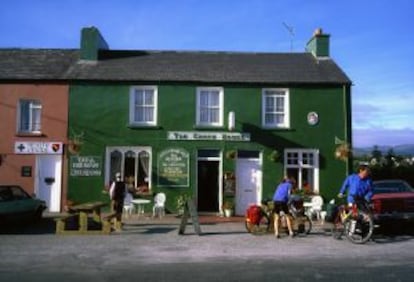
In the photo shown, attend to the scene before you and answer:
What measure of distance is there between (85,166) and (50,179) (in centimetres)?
152

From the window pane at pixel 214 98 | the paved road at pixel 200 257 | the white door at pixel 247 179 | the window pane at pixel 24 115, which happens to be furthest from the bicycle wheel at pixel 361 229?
the window pane at pixel 24 115

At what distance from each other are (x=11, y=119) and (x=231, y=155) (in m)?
8.87

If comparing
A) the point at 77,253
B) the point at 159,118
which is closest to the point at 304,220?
the point at 77,253

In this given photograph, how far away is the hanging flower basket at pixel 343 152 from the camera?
825 inches

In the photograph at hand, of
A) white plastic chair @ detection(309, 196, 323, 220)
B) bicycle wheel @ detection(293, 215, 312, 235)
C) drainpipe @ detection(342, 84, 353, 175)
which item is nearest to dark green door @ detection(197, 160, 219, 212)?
white plastic chair @ detection(309, 196, 323, 220)

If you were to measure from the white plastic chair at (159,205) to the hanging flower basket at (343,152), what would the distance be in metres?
7.02

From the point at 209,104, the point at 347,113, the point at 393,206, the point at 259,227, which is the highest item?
the point at 209,104

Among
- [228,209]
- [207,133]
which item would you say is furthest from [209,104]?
[228,209]

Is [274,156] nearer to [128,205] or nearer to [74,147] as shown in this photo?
[128,205]

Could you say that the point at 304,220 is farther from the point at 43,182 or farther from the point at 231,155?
the point at 43,182

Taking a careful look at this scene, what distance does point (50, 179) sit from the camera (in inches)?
837

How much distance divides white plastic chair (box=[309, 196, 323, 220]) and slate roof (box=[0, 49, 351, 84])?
492cm

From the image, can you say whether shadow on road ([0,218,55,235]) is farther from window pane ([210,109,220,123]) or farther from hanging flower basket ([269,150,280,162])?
hanging flower basket ([269,150,280,162])

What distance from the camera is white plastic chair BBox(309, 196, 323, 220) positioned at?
64.1ft
